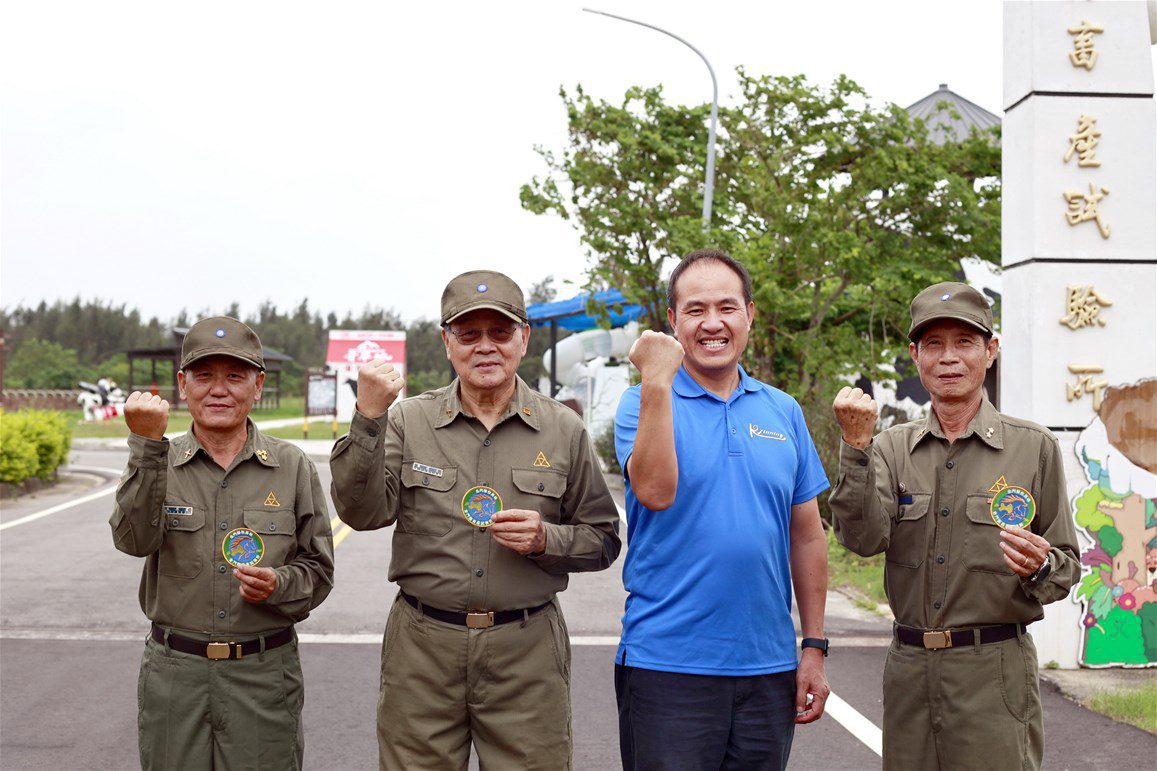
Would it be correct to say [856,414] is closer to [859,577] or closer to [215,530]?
[215,530]

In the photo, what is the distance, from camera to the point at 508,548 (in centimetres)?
334

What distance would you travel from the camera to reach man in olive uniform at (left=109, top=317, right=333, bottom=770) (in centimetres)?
340

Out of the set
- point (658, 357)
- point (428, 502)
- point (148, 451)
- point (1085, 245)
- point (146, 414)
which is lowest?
point (428, 502)

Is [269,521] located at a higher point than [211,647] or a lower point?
higher

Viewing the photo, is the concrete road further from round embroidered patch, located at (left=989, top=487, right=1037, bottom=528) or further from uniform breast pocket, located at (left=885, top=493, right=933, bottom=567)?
Answer: round embroidered patch, located at (left=989, top=487, right=1037, bottom=528)

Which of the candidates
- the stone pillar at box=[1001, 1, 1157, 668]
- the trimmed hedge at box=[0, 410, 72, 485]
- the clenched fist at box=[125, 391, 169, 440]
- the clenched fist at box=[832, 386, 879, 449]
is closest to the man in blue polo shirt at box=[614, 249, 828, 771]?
the clenched fist at box=[832, 386, 879, 449]

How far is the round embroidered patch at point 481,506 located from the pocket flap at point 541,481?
0.34 feet

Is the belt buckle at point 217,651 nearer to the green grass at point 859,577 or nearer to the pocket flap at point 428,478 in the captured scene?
the pocket flap at point 428,478

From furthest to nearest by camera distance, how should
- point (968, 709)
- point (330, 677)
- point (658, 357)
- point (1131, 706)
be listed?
1. point (330, 677)
2. point (1131, 706)
3. point (968, 709)
4. point (658, 357)

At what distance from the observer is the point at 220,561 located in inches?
140

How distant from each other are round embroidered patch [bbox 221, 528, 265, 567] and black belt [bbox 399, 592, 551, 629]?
1.61ft

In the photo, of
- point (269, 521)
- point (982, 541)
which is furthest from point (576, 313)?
point (982, 541)

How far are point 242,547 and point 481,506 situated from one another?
30.3 inches

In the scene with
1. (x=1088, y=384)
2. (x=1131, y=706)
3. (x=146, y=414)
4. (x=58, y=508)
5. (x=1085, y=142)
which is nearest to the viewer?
(x=146, y=414)
